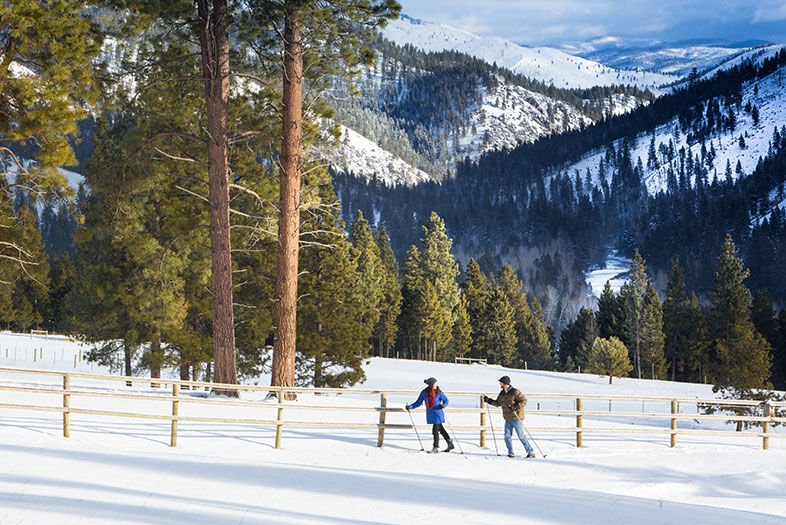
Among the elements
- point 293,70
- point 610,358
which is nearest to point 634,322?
point 610,358

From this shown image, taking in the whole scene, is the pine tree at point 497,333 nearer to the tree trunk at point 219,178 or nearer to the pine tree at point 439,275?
the pine tree at point 439,275

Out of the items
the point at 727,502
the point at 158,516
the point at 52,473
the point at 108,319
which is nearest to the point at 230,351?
the point at 52,473

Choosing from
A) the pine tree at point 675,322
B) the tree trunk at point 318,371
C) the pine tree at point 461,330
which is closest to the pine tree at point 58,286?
the pine tree at point 461,330

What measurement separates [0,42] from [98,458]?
9.83 metres

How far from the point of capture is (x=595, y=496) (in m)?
11.1

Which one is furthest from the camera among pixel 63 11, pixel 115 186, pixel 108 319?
pixel 108 319

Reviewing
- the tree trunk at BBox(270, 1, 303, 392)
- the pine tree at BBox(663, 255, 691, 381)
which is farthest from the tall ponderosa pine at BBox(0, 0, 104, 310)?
the pine tree at BBox(663, 255, 691, 381)

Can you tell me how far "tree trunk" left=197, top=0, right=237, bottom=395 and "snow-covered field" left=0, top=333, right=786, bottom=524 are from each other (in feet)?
5.42

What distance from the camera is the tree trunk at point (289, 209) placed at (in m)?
16.7

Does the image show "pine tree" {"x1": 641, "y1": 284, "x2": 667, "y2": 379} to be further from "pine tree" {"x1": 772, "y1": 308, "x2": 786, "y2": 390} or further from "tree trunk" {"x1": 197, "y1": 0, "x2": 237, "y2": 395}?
"tree trunk" {"x1": 197, "y1": 0, "x2": 237, "y2": 395}

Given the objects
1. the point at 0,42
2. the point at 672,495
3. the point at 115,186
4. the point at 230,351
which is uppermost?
the point at 0,42

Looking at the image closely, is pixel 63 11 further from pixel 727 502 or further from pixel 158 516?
pixel 727 502

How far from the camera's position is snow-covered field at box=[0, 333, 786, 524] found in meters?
8.76

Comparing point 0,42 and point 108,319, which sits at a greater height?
point 0,42
